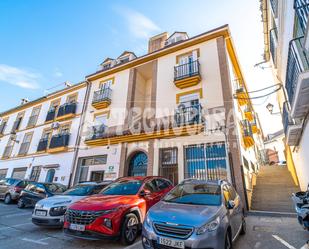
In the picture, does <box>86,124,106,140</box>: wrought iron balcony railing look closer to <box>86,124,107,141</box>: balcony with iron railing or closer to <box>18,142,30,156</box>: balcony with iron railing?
<box>86,124,107,141</box>: balcony with iron railing

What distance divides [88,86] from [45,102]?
21.9 ft

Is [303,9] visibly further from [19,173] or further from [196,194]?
[19,173]

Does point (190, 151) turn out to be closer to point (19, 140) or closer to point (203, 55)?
point (203, 55)

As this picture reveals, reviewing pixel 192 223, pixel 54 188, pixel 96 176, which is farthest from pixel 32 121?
pixel 192 223

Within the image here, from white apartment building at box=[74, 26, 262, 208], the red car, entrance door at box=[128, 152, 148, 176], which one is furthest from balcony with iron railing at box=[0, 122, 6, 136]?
the red car

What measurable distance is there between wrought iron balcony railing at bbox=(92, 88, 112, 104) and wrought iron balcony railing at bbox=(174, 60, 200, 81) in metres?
5.86

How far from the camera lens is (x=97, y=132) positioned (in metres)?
13.4

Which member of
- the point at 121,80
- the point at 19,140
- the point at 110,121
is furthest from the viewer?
the point at 19,140

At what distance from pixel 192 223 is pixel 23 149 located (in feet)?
69.0

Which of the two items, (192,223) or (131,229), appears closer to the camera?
(192,223)

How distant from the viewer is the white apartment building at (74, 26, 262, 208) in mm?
9430

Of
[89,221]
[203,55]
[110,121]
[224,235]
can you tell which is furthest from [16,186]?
[203,55]

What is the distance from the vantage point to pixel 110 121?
13.6 m

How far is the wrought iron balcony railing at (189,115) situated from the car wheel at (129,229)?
635 cm
